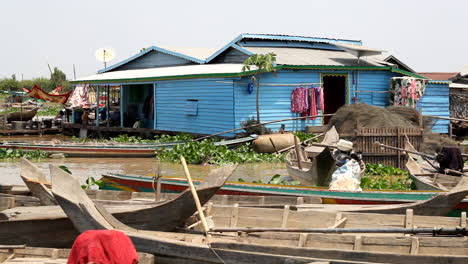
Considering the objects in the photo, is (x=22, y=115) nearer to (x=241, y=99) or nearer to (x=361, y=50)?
(x=241, y=99)

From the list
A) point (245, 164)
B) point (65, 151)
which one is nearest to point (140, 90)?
point (65, 151)

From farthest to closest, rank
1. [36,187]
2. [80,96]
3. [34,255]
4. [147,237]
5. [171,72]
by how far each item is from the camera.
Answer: [80,96] → [171,72] → [36,187] → [34,255] → [147,237]

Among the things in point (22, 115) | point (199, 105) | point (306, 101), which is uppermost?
point (306, 101)

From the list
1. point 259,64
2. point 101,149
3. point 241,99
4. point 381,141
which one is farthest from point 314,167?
point 101,149

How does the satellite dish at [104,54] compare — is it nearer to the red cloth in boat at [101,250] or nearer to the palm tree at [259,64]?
the palm tree at [259,64]

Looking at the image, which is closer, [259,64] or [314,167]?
[314,167]

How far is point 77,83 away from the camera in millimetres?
27438

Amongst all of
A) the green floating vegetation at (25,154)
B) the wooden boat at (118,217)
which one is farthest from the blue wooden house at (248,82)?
the wooden boat at (118,217)

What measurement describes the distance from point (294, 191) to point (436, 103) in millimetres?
14539

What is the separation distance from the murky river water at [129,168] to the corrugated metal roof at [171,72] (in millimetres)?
3768

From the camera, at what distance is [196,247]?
6.26m

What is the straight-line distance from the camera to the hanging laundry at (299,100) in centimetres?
2103

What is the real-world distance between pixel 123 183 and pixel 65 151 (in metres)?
8.95

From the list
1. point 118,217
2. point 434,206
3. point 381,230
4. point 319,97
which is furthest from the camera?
point 319,97
